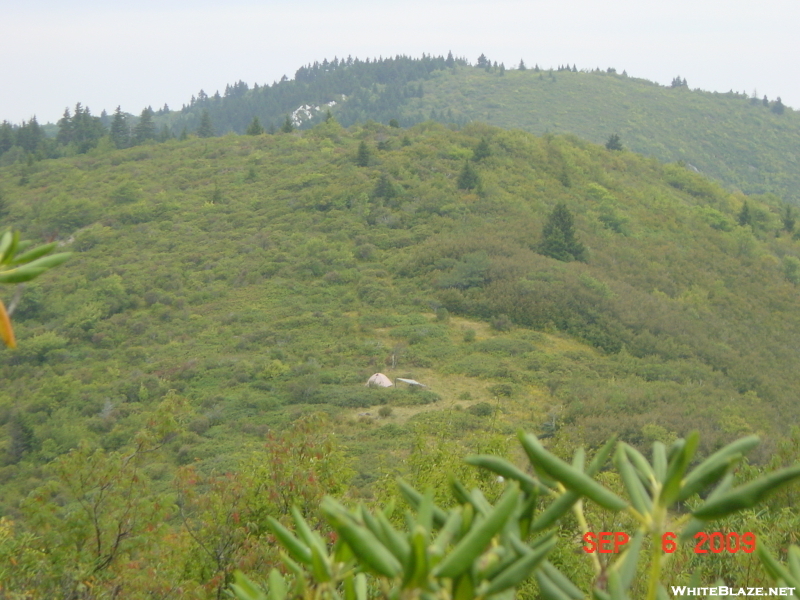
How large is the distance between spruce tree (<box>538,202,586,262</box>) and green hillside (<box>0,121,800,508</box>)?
496 mm

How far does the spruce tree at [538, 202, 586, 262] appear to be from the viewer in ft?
76.6

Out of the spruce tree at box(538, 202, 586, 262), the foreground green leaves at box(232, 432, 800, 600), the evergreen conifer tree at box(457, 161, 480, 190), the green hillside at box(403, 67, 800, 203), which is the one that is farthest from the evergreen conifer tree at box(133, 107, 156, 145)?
the foreground green leaves at box(232, 432, 800, 600)

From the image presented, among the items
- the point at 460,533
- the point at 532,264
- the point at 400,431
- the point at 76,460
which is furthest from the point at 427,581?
the point at 532,264

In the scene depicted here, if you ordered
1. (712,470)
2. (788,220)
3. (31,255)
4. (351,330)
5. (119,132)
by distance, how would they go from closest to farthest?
(712,470)
(31,255)
(351,330)
(788,220)
(119,132)

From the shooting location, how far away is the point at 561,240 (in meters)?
23.4

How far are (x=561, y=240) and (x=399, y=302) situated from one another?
624 centimetres

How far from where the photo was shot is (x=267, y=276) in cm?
2406

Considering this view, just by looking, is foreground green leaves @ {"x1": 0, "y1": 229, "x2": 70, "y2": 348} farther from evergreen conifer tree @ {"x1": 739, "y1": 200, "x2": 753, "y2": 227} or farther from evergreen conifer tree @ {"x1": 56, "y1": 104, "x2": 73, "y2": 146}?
evergreen conifer tree @ {"x1": 56, "y1": 104, "x2": 73, "y2": 146}

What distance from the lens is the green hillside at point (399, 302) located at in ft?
49.4

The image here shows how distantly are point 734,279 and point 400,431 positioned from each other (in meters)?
16.2

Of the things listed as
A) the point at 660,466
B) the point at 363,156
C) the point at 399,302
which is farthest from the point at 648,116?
the point at 660,466

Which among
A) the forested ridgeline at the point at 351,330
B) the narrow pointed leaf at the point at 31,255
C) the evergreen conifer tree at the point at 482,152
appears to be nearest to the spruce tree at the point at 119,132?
the forested ridgeline at the point at 351,330

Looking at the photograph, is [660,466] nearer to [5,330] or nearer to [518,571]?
[518,571]

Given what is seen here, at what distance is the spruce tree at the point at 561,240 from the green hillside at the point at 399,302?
1.63ft
